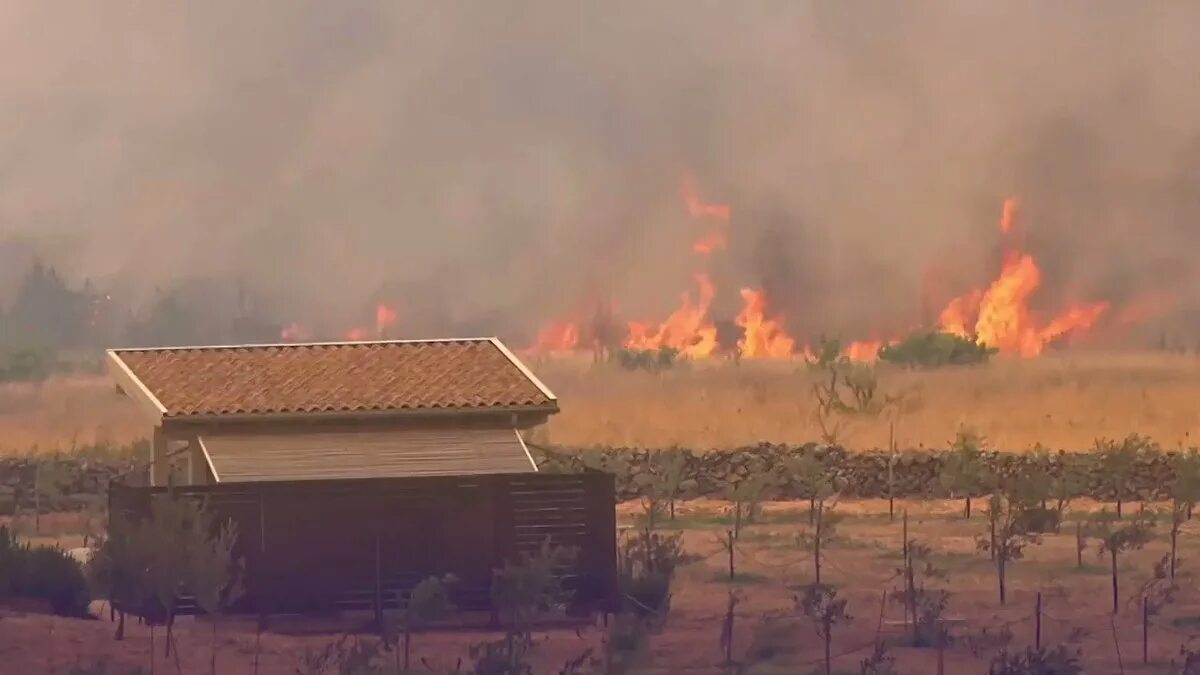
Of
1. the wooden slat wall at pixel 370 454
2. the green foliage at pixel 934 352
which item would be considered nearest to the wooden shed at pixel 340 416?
the wooden slat wall at pixel 370 454

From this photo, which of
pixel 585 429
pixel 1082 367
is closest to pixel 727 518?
pixel 585 429

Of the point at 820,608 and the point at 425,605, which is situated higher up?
the point at 425,605

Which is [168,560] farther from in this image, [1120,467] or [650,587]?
[1120,467]

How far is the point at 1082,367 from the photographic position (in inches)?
3863

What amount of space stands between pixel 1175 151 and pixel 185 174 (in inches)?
2237

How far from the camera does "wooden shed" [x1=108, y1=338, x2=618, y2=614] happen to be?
24.8 metres

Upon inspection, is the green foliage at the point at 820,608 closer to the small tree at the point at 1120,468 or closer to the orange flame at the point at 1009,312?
the small tree at the point at 1120,468

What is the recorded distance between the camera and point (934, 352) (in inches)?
3743

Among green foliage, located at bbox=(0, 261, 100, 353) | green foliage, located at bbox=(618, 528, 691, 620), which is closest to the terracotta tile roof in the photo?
green foliage, located at bbox=(618, 528, 691, 620)

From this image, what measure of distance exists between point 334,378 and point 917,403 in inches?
2269

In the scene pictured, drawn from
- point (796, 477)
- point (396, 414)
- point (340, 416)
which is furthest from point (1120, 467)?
point (340, 416)

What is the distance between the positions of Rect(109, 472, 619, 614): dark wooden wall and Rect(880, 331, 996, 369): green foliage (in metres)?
70.2

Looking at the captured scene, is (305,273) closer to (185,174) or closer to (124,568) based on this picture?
(185,174)

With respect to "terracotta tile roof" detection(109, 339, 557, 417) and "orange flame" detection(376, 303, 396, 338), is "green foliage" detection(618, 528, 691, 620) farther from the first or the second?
"orange flame" detection(376, 303, 396, 338)
